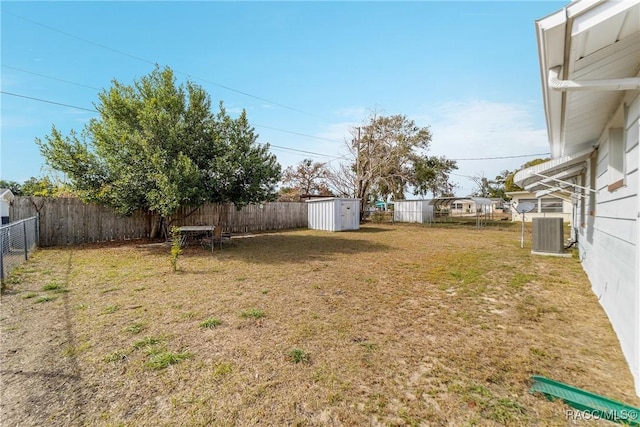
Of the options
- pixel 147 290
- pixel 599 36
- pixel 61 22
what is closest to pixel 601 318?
pixel 599 36

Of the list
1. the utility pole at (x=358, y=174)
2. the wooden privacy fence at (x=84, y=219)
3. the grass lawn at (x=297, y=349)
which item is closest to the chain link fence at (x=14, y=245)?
the grass lawn at (x=297, y=349)

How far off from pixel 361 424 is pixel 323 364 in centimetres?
78

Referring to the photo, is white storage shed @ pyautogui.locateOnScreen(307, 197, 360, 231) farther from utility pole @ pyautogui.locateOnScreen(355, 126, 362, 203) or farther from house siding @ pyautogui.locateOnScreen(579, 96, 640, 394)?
house siding @ pyautogui.locateOnScreen(579, 96, 640, 394)

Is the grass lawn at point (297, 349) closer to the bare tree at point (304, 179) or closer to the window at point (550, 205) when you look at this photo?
the window at point (550, 205)

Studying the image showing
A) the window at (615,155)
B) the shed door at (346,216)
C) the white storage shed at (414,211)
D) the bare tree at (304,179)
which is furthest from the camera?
the bare tree at (304,179)

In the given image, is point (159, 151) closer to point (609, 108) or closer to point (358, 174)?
point (609, 108)

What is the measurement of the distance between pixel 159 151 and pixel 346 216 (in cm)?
1075

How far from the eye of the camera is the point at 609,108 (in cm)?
350

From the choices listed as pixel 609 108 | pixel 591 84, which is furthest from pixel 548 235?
pixel 591 84

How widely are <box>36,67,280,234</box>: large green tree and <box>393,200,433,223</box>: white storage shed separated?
1726 centimetres

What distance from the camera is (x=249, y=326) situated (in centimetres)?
348

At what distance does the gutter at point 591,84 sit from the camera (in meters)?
2.28

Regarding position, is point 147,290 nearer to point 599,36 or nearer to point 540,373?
point 540,373

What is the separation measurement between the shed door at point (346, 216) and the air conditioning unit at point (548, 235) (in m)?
9.44
